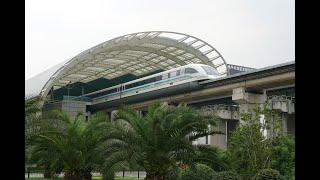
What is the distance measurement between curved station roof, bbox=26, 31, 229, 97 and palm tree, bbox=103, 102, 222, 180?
33.4 metres

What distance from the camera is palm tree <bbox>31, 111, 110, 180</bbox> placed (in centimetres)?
2094

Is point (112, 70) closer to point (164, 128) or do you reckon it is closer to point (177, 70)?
point (177, 70)

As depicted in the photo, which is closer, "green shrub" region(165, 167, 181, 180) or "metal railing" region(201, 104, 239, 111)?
"green shrub" region(165, 167, 181, 180)

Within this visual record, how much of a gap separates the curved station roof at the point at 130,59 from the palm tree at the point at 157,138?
33.4 m

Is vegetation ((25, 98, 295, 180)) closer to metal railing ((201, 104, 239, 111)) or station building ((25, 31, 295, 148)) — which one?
station building ((25, 31, 295, 148))

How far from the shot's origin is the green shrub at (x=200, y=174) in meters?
17.8

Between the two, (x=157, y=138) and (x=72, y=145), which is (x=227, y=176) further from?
(x=72, y=145)

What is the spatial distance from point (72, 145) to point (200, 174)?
6.43 meters

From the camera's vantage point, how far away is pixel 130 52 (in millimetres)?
58906

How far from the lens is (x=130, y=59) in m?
62.5

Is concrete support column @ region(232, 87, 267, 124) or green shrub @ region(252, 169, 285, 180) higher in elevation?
concrete support column @ region(232, 87, 267, 124)

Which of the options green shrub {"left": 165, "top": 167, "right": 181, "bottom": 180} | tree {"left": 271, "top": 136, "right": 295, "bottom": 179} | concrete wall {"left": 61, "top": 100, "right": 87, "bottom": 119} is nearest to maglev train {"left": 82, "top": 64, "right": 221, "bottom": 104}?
concrete wall {"left": 61, "top": 100, "right": 87, "bottom": 119}
